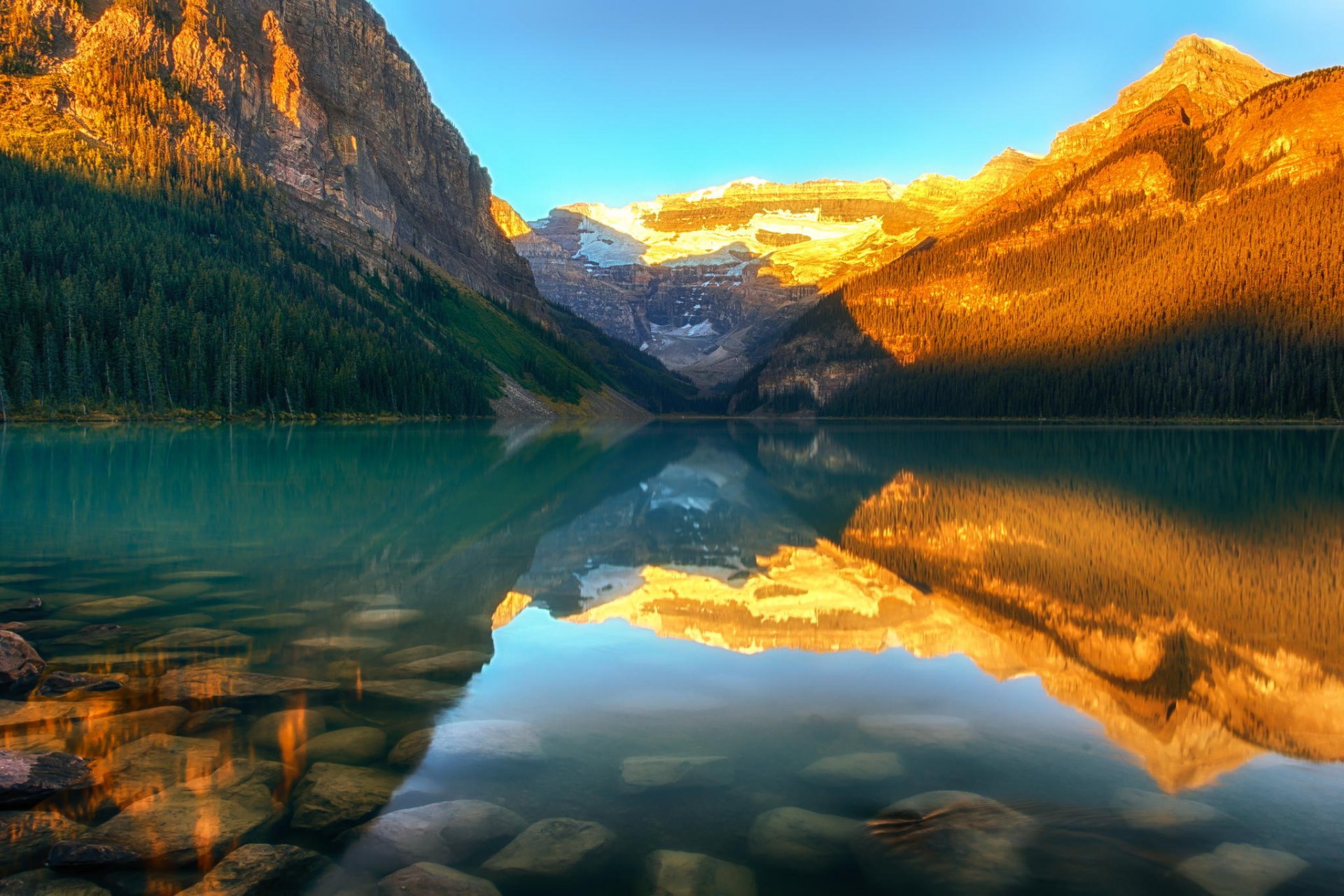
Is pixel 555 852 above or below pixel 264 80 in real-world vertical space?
below

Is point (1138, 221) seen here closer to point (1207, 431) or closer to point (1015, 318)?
point (1015, 318)

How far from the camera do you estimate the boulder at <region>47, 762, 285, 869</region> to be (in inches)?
257

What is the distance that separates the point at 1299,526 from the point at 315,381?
109036 mm

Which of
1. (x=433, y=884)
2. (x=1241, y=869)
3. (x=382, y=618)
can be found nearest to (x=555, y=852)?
(x=433, y=884)

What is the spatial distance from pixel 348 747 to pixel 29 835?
111 inches

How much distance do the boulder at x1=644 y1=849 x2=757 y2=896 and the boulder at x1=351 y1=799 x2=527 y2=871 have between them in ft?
4.63

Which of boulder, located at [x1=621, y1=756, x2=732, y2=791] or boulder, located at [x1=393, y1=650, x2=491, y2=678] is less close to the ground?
boulder, located at [x1=393, y1=650, x2=491, y2=678]

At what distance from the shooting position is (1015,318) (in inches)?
7387

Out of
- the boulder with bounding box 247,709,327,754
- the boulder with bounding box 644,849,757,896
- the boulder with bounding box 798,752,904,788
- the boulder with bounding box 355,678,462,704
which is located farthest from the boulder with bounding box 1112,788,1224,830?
the boulder with bounding box 247,709,327,754

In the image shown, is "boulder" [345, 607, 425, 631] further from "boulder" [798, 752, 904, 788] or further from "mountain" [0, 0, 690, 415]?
"mountain" [0, 0, 690, 415]

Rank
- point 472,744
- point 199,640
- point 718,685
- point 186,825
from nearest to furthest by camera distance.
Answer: point 186,825
point 472,744
point 718,685
point 199,640

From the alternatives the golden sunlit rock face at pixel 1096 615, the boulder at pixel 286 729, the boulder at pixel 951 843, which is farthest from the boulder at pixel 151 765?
the golden sunlit rock face at pixel 1096 615

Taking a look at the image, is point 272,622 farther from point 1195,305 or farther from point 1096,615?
point 1195,305

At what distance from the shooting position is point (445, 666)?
12.1 meters
